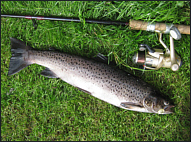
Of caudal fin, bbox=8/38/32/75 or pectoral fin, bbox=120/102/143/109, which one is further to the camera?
caudal fin, bbox=8/38/32/75

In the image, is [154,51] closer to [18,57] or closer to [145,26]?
[145,26]

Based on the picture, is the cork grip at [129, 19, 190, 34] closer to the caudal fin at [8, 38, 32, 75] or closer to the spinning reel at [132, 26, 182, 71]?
the spinning reel at [132, 26, 182, 71]

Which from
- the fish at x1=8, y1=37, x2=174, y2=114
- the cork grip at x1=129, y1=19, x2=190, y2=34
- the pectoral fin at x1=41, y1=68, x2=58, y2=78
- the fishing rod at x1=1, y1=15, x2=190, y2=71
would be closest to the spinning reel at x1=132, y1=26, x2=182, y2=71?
the fishing rod at x1=1, y1=15, x2=190, y2=71

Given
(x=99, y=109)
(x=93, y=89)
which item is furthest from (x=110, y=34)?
(x=99, y=109)

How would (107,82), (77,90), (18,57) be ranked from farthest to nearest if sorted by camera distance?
1. (77,90)
2. (18,57)
3. (107,82)

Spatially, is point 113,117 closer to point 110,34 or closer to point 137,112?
point 137,112

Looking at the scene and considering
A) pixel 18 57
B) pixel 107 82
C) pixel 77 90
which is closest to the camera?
pixel 107 82

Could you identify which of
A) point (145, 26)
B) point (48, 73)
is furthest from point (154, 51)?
point (48, 73)

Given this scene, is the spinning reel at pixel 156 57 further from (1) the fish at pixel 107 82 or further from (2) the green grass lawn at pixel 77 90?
(1) the fish at pixel 107 82
